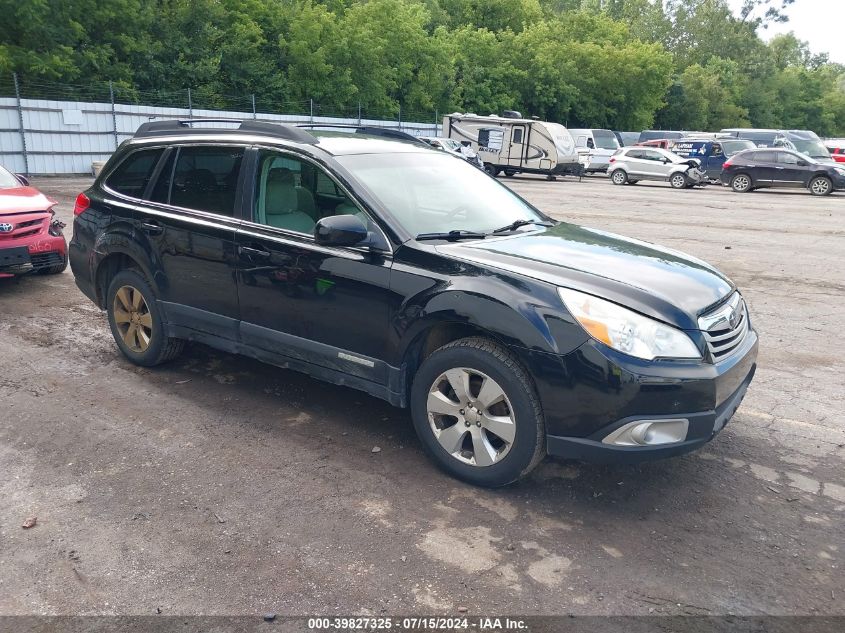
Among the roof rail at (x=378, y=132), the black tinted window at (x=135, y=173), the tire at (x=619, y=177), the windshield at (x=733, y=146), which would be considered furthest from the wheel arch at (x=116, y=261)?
the windshield at (x=733, y=146)

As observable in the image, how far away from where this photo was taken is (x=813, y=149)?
29625 millimetres

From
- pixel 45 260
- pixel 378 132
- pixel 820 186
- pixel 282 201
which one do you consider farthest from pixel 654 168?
pixel 282 201

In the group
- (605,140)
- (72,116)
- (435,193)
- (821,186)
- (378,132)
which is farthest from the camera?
(605,140)

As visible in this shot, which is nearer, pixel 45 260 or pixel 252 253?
pixel 252 253

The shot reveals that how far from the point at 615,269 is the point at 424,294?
3.33 feet

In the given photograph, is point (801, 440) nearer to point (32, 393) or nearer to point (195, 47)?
point (32, 393)

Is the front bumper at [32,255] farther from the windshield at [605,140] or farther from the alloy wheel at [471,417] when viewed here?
the windshield at [605,140]

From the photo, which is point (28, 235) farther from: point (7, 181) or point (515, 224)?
point (515, 224)

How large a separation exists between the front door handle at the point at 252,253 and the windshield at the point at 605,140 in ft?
110

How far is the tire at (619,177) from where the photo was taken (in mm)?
28622

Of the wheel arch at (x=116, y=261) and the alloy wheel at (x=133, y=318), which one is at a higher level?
the wheel arch at (x=116, y=261)

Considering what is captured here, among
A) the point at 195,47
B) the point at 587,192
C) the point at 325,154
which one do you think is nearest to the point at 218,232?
the point at 325,154

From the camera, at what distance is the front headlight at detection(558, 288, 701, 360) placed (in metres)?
3.45

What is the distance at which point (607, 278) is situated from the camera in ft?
12.2
